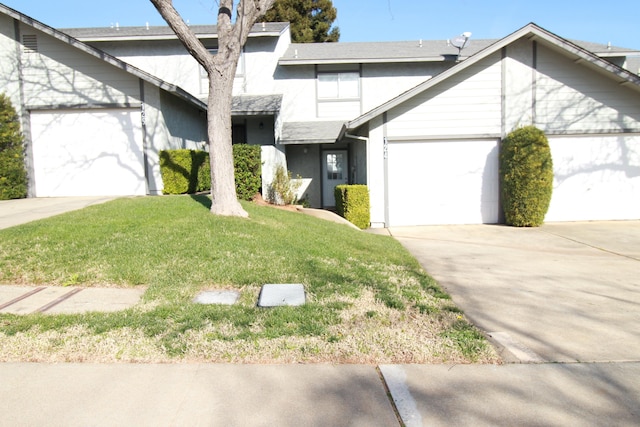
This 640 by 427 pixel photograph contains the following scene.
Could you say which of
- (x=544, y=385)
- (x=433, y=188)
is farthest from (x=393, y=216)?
(x=544, y=385)

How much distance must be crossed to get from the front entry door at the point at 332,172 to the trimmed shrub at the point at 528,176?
7.55 m

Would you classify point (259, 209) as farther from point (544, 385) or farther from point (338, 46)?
point (338, 46)

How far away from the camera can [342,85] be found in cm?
1955

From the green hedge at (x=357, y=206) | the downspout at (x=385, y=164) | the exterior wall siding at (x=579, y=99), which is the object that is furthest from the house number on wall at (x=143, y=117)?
the exterior wall siding at (x=579, y=99)

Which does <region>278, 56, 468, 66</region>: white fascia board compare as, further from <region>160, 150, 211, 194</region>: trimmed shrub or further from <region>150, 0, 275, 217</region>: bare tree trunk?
<region>150, 0, 275, 217</region>: bare tree trunk

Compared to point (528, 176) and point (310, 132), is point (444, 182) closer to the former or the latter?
point (528, 176)

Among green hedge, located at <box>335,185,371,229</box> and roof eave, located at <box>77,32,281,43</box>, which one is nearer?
green hedge, located at <box>335,185,371,229</box>

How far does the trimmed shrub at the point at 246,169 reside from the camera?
13953 mm

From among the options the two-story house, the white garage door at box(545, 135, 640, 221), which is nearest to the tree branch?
the two-story house

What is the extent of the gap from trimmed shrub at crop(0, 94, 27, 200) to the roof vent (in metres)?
1.55

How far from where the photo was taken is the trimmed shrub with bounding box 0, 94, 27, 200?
44.0 ft

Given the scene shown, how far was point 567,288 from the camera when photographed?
6508mm

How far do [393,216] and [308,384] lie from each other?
1077 centimetres

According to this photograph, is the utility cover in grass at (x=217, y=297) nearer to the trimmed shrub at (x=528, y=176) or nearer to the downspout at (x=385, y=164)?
the downspout at (x=385, y=164)
